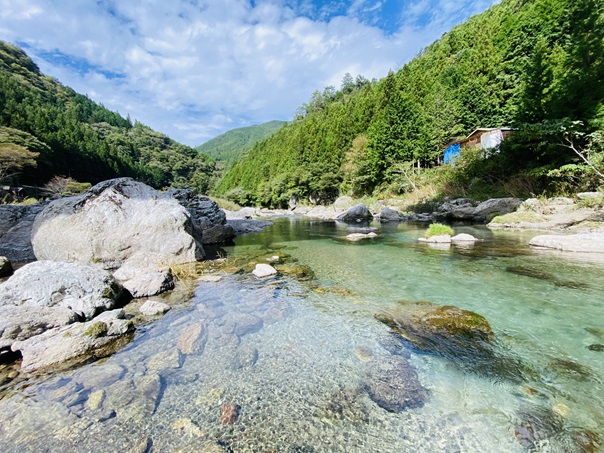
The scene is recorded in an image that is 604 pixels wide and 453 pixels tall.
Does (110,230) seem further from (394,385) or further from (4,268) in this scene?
(394,385)

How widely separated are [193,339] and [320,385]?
220 centimetres

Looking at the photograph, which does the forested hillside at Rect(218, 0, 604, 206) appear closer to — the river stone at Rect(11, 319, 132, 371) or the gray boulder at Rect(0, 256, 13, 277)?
the river stone at Rect(11, 319, 132, 371)

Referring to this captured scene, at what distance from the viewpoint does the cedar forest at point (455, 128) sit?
15930mm

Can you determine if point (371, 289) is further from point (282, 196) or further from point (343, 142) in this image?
point (282, 196)

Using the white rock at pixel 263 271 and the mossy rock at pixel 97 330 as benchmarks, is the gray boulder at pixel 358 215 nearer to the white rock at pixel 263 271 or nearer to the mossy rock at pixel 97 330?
the white rock at pixel 263 271

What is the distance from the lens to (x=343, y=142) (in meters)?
46.1

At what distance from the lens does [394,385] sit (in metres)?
3.13

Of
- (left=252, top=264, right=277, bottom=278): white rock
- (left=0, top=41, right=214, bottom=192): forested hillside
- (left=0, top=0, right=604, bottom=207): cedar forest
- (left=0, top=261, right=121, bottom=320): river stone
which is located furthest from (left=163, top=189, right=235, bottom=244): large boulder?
(left=0, top=41, right=214, bottom=192): forested hillside

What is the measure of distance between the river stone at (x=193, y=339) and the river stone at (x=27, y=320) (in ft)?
5.92

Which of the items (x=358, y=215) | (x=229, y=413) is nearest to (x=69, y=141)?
(x=358, y=215)

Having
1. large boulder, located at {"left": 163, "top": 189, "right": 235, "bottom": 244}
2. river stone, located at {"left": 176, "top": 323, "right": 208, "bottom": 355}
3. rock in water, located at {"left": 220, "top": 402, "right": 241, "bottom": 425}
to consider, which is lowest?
rock in water, located at {"left": 220, "top": 402, "right": 241, "bottom": 425}

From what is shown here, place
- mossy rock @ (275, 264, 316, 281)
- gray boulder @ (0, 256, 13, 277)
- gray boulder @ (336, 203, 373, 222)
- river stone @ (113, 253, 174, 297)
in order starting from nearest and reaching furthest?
river stone @ (113, 253, 174, 297)
gray boulder @ (0, 256, 13, 277)
mossy rock @ (275, 264, 316, 281)
gray boulder @ (336, 203, 373, 222)

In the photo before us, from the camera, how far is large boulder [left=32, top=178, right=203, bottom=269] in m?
8.16

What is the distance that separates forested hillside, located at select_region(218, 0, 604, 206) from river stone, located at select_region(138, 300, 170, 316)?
18.7 m
